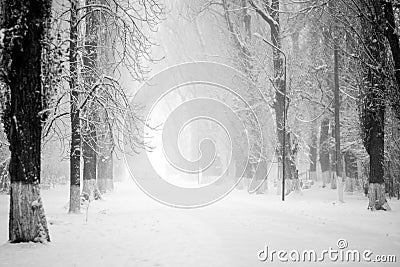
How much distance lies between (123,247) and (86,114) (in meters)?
8.09

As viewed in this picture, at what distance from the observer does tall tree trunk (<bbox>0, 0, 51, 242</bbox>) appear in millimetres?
9055

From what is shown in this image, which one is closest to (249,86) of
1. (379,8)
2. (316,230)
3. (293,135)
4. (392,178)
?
(293,135)

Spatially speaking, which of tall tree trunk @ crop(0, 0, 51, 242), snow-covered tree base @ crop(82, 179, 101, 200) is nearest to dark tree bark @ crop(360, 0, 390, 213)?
snow-covered tree base @ crop(82, 179, 101, 200)

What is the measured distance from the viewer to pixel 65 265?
764 cm

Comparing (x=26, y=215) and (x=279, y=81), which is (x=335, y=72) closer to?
(x=279, y=81)

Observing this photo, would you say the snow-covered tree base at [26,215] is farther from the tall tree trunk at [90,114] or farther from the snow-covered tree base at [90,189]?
the snow-covered tree base at [90,189]

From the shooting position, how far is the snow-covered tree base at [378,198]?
56.4 ft

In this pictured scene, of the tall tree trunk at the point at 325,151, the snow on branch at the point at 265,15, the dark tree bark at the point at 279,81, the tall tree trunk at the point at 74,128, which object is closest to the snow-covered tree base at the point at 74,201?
the tall tree trunk at the point at 74,128

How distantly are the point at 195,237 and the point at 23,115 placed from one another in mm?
4942

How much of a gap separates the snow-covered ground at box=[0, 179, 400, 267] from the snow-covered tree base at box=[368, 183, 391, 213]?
1.98 ft

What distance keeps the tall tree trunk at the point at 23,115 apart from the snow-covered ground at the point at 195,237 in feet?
1.77

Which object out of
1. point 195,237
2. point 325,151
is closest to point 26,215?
point 195,237

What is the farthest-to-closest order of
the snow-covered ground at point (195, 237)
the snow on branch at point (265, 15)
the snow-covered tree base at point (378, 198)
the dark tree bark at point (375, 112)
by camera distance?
1. the snow on branch at point (265, 15)
2. the snow-covered tree base at point (378, 198)
3. the dark tree bark at point (375, 112)
4. the snow-covered ground at point (195, 237)

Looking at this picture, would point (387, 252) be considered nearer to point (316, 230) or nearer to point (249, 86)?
point (316, 230)
